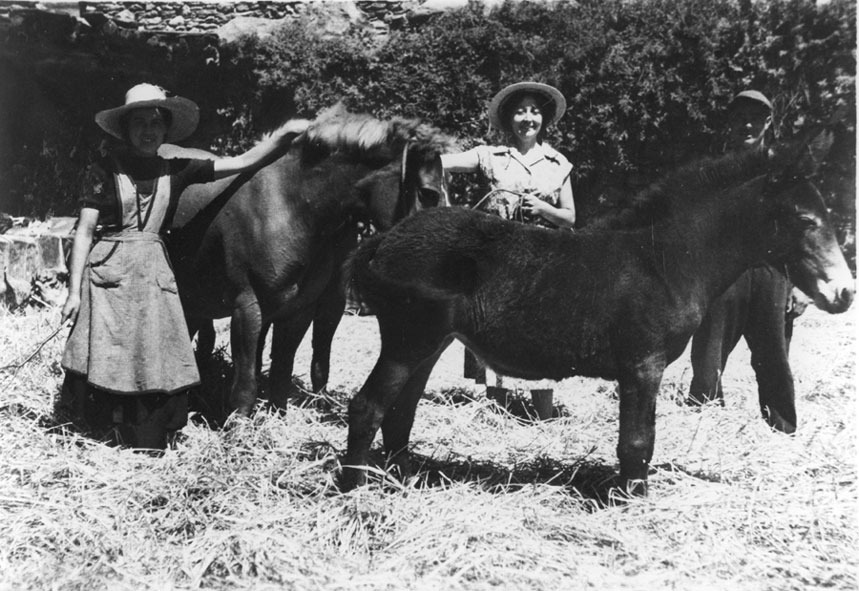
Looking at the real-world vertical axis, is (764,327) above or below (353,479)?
above

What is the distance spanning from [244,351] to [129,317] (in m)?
0.79

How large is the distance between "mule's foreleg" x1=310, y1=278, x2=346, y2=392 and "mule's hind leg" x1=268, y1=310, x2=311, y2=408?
0.53 metres

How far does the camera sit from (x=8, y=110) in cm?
937

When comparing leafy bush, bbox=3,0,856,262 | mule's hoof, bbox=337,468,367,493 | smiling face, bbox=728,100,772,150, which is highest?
leafy bush, bbox=3,0,856,262

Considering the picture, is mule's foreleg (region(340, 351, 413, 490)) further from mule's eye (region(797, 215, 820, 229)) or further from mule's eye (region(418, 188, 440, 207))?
mule's eye (region(797, 215, 820, 229))

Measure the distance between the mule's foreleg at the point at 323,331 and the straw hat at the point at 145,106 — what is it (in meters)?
1.63

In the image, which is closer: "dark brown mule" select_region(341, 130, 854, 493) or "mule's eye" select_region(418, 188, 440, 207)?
"dark brown mule" select_region(341, 130, 854, 493)

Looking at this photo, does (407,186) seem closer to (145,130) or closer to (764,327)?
(145,130)

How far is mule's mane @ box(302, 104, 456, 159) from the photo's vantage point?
4.10 meters

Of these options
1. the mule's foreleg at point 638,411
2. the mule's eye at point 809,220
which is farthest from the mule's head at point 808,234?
the mule's foreleg at point 638,411

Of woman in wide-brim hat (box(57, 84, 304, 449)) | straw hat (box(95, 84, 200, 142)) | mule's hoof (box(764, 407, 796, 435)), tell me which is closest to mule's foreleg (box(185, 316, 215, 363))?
woman in wide-brim hat (box(57, 84, 304, 449))

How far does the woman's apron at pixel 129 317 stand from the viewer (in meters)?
3.87

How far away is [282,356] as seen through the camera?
4.88 meters

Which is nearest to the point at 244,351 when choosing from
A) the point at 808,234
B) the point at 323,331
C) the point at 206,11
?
the point at 323,331
